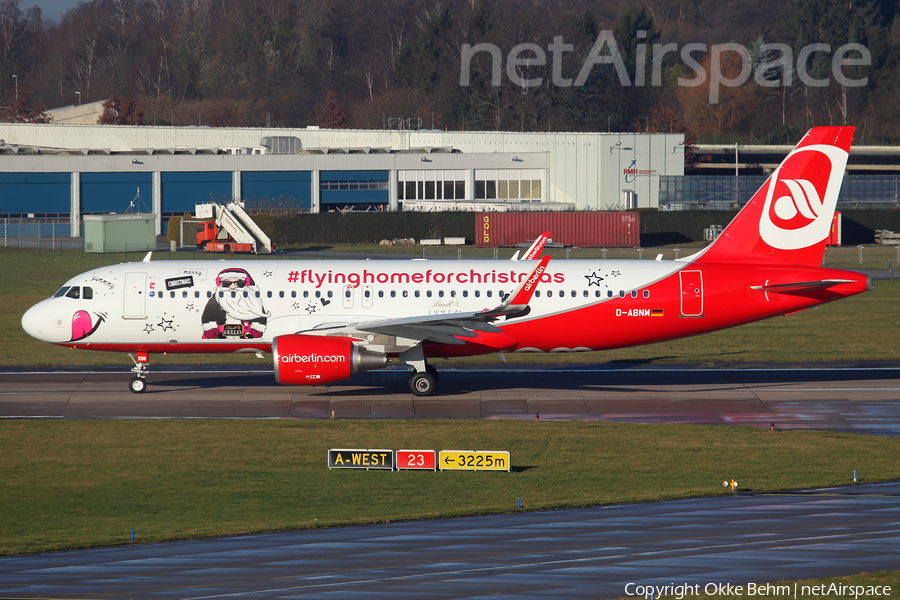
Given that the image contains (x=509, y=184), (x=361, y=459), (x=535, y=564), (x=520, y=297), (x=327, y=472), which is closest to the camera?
(x=535, y=564)

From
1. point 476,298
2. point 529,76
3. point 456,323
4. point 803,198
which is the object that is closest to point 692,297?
point 803,198

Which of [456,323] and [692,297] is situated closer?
[456,323]

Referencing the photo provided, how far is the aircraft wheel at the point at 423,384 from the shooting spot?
32750 millimetres

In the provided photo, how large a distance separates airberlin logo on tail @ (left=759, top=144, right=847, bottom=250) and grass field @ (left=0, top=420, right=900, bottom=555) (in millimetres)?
8072

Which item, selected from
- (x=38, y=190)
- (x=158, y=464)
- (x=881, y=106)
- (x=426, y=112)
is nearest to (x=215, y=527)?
(x=158, y=464)

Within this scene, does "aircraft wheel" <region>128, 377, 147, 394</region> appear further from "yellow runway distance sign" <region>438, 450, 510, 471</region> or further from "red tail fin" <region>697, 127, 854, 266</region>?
"red tail fin" <region>697, 127, 854, 266</region>

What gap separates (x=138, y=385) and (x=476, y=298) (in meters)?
11.9

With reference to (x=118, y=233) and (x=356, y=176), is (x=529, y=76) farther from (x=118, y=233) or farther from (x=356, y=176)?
(x=118, y=233)

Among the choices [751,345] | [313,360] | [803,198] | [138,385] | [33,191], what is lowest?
[138,385]

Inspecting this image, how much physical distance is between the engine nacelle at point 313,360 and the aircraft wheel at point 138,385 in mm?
5943

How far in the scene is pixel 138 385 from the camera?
33438 millimetres

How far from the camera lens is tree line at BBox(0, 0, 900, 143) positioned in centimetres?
15788

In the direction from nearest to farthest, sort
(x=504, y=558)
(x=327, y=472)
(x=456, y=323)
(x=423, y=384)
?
(x=504, y=558) → (x=327, y=472) → (x=456, y=323) → (x=423, y=384)

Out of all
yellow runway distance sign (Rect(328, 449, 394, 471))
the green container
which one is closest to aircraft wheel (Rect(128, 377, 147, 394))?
yellow runway distance sign (Rect(328, 449, 394, 471))
